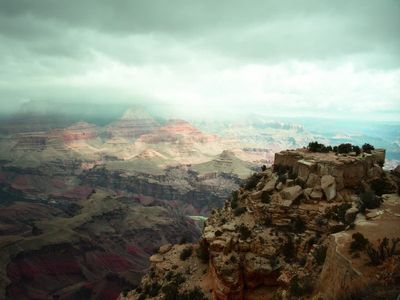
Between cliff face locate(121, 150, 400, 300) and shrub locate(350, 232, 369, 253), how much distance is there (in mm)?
546

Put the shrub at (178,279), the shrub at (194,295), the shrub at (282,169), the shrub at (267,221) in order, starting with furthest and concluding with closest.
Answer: the shrub at (282,169) → the shrub at (178,279) → the shrub at (267,221) → the shrub at (194,295)

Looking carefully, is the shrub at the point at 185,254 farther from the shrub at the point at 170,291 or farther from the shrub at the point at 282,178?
the shrub at the point at 282,178

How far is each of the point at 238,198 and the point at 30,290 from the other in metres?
71.8

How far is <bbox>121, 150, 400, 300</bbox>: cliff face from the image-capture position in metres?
22.9

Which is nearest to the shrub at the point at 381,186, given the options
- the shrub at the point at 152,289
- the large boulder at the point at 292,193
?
the large boulder at the point at 292,193

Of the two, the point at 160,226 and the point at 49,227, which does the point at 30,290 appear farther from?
the point at 160,226

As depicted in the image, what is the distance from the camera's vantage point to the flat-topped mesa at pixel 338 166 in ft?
95.5

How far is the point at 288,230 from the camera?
2762cm

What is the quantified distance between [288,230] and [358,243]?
9.47m

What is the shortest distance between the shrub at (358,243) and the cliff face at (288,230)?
1.79 feet

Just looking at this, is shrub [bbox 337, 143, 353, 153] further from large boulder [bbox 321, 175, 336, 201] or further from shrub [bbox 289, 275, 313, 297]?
shrub [bbox 289, 275, 313, 297]

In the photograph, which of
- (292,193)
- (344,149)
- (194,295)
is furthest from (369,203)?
(194,295)

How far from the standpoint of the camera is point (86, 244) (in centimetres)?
10894

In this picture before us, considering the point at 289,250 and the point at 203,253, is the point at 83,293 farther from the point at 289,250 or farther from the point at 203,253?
the point at 289,250
